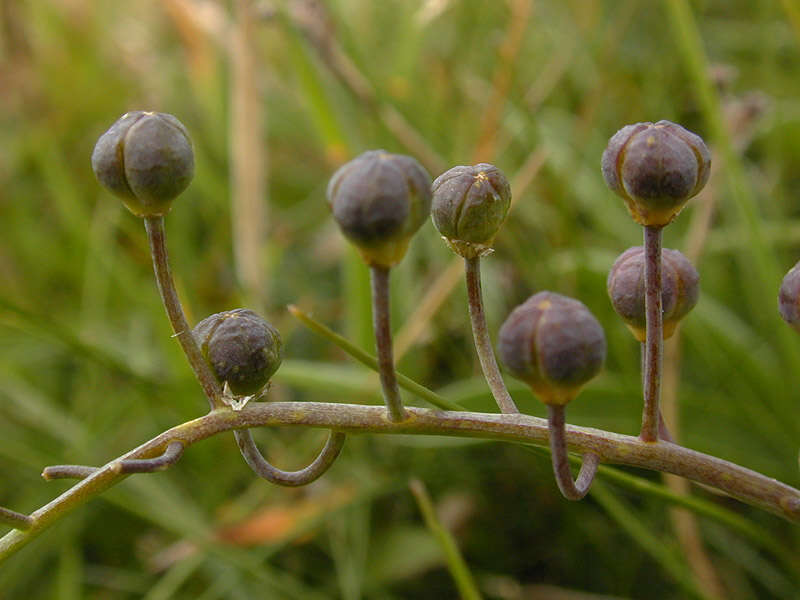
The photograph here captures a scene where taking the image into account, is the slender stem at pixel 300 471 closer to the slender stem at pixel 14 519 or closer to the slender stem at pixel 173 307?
the slender stem at pixel 173 307

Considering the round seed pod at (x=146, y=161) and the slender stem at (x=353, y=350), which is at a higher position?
the round seed pod at (x=146, y=161)

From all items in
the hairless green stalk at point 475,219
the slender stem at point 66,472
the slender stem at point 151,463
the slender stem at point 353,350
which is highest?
Result: the hairless green stalk at point 475,219

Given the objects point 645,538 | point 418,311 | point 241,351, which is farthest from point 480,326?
point 418,311

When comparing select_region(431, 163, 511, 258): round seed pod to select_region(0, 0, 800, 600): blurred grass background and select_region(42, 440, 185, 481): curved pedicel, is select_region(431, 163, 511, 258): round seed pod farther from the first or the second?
select_region(0, 0, 800, 600): blurred grass background

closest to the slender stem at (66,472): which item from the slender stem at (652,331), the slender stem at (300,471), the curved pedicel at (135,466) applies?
the curved pedicel at (135,466)

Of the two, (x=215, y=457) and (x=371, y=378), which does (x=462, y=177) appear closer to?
(x=371, y=378)

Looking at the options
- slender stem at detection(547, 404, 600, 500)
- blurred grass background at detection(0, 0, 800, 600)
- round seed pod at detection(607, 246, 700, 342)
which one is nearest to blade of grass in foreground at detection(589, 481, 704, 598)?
blurred grass background at detection(0, 0, 800, 600)
